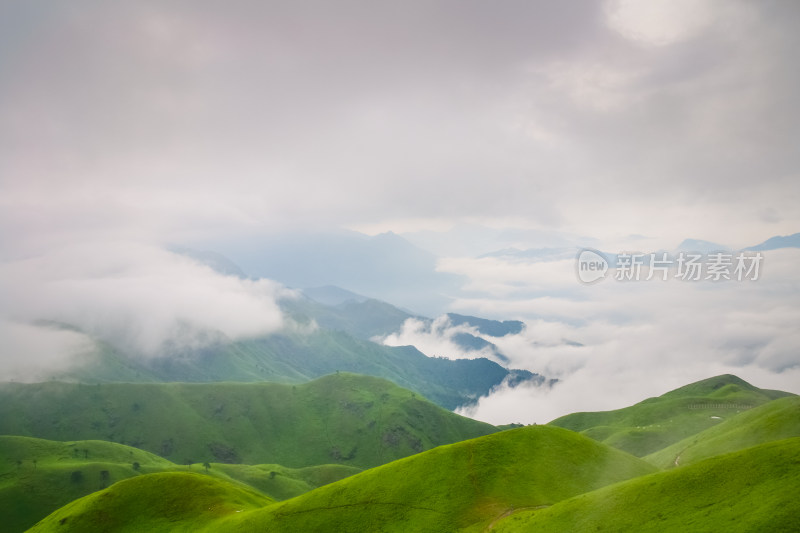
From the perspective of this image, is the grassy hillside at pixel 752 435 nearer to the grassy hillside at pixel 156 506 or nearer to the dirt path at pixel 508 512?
the dirt path at pixel 508 512

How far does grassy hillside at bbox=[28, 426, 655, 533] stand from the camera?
78.4 metres

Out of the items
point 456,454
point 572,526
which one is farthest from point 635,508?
point 456,454

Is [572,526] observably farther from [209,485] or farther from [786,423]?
[786,423]

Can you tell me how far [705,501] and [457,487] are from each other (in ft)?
135

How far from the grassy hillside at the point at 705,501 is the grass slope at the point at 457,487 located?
1498cm

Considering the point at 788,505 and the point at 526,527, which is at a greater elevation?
the point at 788,505

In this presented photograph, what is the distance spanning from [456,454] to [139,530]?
72.2 metres

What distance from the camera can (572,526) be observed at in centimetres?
5884

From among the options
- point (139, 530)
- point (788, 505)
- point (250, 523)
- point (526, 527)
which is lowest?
point (139, 530)

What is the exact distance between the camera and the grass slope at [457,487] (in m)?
78.2

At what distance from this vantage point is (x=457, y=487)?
83062 millimetres

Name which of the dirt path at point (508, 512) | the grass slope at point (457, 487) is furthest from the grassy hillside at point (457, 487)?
the dirt path at point (508, 512)

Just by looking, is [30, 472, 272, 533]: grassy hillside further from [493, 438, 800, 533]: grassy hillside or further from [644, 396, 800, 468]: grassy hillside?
[644, 396, 800, 468]: grassy hillside

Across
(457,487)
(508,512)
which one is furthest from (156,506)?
(508,512)
